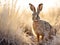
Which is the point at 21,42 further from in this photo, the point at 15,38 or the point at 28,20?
the point at 28,20

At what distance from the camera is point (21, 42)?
196 cm

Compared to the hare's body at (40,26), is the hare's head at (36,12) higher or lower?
higher

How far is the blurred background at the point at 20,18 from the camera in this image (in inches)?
77.4

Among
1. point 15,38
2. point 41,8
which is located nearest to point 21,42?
point 15,38

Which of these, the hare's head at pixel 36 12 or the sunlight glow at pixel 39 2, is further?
the sunlight glow at pixel 39 2

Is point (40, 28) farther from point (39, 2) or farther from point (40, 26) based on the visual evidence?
point (39, 2)

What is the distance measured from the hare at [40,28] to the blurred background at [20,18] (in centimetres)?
5

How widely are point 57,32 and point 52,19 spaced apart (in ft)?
0.40

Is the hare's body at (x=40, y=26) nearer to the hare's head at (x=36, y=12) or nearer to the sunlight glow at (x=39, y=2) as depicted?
the hare's head at (x=36, y=12)

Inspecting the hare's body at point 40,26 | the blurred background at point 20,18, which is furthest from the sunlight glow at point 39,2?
the hare's body at point 40,26

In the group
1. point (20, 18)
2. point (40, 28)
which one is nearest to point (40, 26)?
point (40, 28)

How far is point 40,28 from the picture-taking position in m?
1.97

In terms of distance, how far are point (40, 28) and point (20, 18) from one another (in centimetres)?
18

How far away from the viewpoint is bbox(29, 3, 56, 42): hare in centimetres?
197
